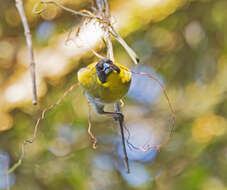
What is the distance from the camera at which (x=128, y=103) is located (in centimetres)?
194

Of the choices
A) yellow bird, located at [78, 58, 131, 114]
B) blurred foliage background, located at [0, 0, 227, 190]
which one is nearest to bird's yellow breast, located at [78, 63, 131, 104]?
yellow bird, located at [78, 58, 131, 114]

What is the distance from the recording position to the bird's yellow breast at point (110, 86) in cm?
79

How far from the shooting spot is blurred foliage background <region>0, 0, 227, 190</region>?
1789 millimetres

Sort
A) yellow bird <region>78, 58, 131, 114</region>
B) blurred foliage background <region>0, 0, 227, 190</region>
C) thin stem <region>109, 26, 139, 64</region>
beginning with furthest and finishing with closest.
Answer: blurred foliage background <region>0, 0, 227, 190</region> < yellow bird <region>78, 58, 131, 114</region> < thin stem <region>109, 26, 139, 64</region>

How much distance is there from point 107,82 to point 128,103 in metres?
1.14

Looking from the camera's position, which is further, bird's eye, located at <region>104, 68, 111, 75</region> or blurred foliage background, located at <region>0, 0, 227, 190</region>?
blurred foliage background, located at <region>0, 0, 227, 190</region>

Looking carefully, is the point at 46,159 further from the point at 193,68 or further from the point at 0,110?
the point at 193,68

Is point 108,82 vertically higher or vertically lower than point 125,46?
lower

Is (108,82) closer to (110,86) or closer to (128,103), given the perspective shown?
(110,86)

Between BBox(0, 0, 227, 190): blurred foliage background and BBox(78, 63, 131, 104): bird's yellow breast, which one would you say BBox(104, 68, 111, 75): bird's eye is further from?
BBox(0, 0, 227, 190): blurred foliage background

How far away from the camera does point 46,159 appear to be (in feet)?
6.14

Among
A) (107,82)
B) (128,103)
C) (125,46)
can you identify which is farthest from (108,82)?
(128,103)

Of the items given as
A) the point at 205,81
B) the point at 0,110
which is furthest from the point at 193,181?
the point at 0,110

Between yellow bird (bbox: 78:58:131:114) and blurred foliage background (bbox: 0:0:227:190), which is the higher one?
yellow bird (bbox: 78:58:131:114)
